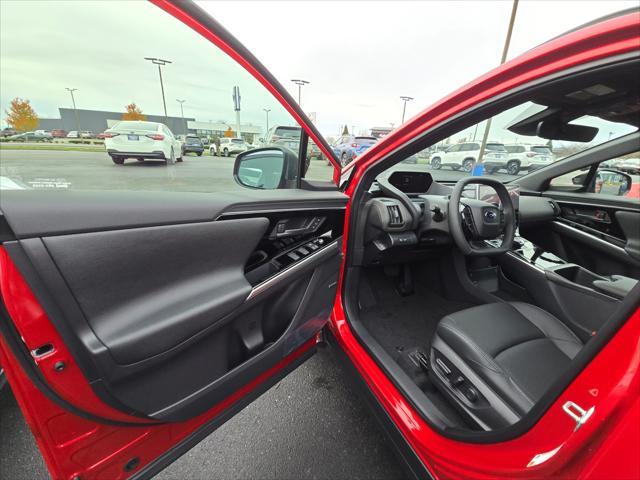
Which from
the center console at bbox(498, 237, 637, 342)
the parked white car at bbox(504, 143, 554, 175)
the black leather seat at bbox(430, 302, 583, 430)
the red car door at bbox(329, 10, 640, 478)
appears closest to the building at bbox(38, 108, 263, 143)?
the red car door at bbox(329, 10, 640, 478)

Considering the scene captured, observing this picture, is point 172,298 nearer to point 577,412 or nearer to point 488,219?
point 577,412

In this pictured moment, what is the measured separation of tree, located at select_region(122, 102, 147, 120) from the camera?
3.40ft

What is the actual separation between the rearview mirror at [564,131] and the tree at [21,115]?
8.06 feet

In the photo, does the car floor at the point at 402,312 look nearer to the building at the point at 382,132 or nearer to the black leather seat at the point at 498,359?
the black leather seat at the point at 498,359

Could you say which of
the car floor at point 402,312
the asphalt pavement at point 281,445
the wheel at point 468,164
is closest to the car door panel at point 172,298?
the asphalt pavement at point 281,445

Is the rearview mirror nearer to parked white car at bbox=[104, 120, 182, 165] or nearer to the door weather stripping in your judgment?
the door weather stripping

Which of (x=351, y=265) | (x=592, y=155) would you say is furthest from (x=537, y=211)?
(x=351, y=265)

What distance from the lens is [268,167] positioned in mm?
1440

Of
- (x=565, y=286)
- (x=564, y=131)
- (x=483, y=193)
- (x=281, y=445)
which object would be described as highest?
(x=564, y=131)

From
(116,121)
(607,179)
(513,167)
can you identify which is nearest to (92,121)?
(116,121)

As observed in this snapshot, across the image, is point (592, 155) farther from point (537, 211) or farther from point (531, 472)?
point (531, 472)

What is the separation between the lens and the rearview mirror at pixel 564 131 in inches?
69.8

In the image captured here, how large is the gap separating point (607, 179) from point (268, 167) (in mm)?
3282

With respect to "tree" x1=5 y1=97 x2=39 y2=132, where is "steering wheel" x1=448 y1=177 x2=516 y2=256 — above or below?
below
